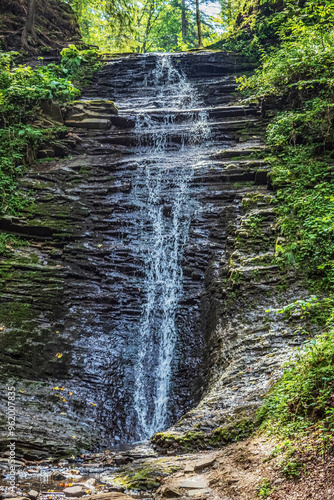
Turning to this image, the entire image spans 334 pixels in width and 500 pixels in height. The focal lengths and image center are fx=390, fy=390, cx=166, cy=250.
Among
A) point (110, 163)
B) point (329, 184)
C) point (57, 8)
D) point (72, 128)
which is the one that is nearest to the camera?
point (329, 184)

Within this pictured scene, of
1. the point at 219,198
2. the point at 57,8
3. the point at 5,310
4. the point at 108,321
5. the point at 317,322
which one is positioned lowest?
the point at 108,321

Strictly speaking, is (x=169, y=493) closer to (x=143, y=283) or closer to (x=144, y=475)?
(x=144, y=475)

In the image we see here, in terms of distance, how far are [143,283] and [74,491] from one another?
5801 mm

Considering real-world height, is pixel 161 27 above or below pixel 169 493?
above

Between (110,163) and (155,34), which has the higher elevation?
(155,34)

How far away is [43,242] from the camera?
9.99 m

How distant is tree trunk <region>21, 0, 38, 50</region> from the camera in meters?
17.6

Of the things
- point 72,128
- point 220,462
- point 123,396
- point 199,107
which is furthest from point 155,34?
point 220,462

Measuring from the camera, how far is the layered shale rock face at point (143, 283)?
6820 mm

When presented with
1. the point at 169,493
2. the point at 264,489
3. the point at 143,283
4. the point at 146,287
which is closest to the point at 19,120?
the point at 143,283

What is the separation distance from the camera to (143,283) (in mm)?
9750

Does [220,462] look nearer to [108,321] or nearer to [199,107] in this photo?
[108,321]

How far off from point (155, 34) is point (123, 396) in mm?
29226

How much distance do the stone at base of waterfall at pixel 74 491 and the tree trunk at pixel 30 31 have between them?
61.3ft
